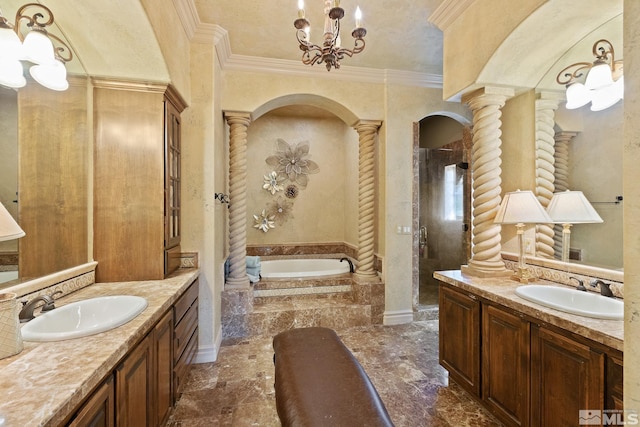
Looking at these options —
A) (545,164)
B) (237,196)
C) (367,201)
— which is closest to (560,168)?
(545,164)

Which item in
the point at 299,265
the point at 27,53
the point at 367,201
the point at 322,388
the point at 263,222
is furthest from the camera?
the point at 263,222

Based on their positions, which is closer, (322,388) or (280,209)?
(322,388)

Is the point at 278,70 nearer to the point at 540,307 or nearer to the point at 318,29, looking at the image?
the point at 318,29

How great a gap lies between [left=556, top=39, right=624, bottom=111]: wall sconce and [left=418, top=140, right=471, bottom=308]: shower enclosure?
7.04 ft

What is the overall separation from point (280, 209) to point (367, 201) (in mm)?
2023

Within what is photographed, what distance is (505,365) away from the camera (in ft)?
5.70

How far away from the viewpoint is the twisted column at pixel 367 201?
3589 millimetres

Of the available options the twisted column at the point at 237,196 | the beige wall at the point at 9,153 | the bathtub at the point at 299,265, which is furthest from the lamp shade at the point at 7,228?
the bathtub at the point at 299,265

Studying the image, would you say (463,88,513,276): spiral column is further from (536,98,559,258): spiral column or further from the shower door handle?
the shower door handle

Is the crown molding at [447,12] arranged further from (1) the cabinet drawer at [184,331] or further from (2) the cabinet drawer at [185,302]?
(1) the cabinet drawer at [184,331]

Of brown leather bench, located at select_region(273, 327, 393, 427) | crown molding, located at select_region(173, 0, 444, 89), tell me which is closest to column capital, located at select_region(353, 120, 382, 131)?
crown molding, located at select_region(173, 0, 444, 89)

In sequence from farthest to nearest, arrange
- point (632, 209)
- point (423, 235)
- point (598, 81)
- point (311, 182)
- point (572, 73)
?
point (311, 182) < point (423, 235) < point (572, 73) < point (598, 81) < point (632, 209)

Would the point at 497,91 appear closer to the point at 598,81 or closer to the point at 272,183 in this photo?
the point at 598,81

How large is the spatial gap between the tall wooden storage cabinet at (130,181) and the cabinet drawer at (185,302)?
0.86 ft
